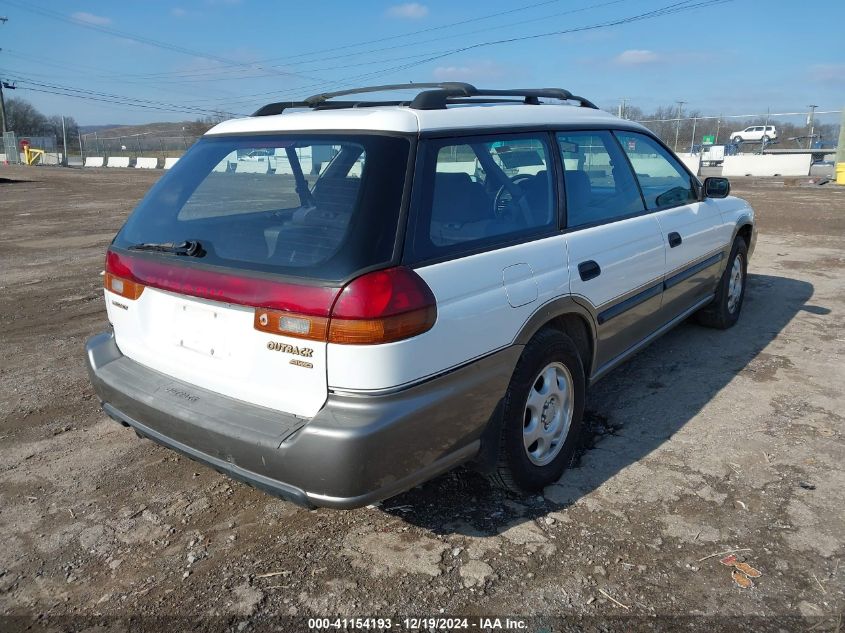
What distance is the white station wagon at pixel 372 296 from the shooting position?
7.47ft

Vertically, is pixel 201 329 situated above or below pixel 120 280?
below

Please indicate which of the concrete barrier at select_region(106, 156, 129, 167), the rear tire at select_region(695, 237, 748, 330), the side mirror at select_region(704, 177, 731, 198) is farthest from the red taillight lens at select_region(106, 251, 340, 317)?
the concrete barrier at select_region(106, 156, 129, 167)

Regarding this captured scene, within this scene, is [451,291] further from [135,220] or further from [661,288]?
[661,288]

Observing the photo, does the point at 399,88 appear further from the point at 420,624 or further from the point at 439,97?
the point at 420,624

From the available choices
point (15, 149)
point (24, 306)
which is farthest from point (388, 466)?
point (15, 149)

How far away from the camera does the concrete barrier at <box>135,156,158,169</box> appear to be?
149 ft

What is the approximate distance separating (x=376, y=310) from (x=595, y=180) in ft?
6.54

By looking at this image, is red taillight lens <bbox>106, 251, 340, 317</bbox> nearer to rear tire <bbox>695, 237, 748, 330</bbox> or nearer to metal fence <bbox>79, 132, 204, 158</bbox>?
rear tire <bbox>695, 237, 748, 330</bbox>

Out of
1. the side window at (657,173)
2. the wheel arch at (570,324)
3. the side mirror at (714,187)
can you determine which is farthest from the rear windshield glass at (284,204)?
the side mirror at (714,187)

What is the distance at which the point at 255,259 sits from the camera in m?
2.49

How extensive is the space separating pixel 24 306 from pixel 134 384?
463cm

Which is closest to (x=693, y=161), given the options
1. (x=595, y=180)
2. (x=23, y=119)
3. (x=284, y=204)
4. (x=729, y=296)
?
(x=729, y=296)

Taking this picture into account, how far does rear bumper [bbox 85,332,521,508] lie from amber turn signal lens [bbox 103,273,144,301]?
399 mm

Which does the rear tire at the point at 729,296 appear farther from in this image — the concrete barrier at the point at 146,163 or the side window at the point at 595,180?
the concrete barrier at the point at 146,163
